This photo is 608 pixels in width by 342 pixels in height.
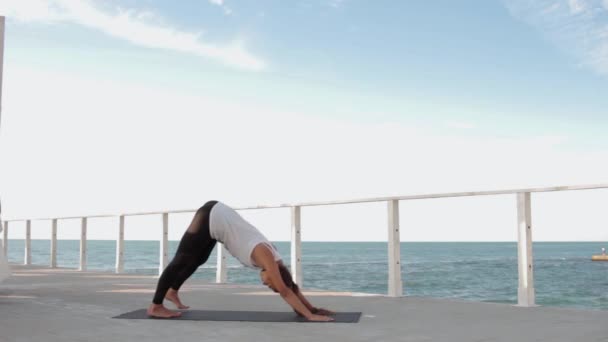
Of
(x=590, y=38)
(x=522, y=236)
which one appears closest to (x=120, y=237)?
(x=522, y=236)

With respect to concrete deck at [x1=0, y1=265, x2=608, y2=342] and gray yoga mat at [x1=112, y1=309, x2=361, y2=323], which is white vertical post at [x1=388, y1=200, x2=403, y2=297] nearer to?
concrete deck at [x1=0, y1=265, x2=608, y2=342]

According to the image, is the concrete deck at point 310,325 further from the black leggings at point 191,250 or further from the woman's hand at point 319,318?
the black leggings at point 191,250

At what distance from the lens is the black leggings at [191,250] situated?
539cm

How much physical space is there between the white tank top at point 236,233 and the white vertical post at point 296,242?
2330mm

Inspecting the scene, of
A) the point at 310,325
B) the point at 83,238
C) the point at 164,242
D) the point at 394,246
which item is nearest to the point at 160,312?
the point at 310,325

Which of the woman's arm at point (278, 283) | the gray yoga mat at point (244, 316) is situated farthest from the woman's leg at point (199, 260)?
the woman's arm at point (278, 283)

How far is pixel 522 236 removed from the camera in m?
5.80

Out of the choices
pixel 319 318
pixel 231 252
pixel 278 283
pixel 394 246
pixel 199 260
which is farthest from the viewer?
pixel 394 246

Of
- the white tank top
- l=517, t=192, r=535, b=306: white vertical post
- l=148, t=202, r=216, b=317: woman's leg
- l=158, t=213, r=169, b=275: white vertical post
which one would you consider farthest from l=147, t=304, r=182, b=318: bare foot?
l=158, t=213, r=169, b=275: white vertical post

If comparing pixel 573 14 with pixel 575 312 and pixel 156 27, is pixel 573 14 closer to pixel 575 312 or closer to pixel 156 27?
pixel 156 27

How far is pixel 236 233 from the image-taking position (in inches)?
206

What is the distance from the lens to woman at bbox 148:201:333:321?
5047 mm

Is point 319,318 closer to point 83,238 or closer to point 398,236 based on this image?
point 398,236

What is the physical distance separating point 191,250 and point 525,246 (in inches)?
109
